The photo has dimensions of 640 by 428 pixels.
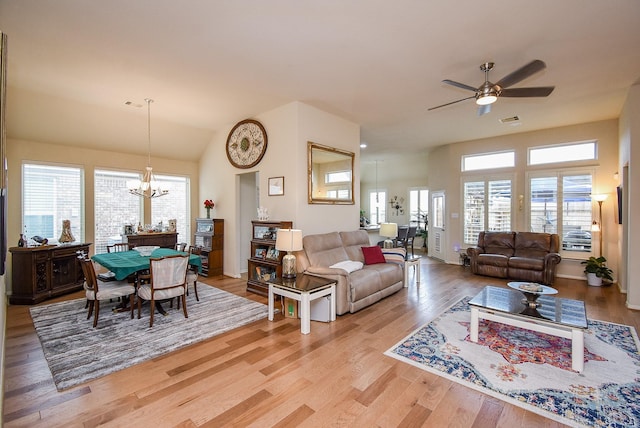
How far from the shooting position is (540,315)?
287cm

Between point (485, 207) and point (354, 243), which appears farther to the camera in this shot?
point (485, 207)

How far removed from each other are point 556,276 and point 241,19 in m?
7.46

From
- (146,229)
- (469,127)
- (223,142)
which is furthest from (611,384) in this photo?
(146,229)

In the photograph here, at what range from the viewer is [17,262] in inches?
176

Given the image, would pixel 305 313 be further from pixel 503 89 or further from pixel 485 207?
pixel 485 207

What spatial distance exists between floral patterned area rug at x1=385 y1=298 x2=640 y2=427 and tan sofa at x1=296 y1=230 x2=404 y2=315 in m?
0.94

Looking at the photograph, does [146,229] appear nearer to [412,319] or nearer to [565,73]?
[412,319]

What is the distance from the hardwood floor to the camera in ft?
6.63

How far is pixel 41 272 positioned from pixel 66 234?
83cm

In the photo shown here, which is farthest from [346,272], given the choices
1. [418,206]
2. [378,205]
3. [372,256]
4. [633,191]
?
[378,205]

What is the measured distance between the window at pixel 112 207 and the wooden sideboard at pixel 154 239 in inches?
21.1

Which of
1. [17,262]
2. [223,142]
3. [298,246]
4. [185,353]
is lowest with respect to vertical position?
[185,353]

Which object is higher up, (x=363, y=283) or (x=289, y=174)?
(x=289, y=174)

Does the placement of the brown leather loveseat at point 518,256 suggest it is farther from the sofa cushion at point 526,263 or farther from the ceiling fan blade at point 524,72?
the ceiling fan blade at point 524,72
